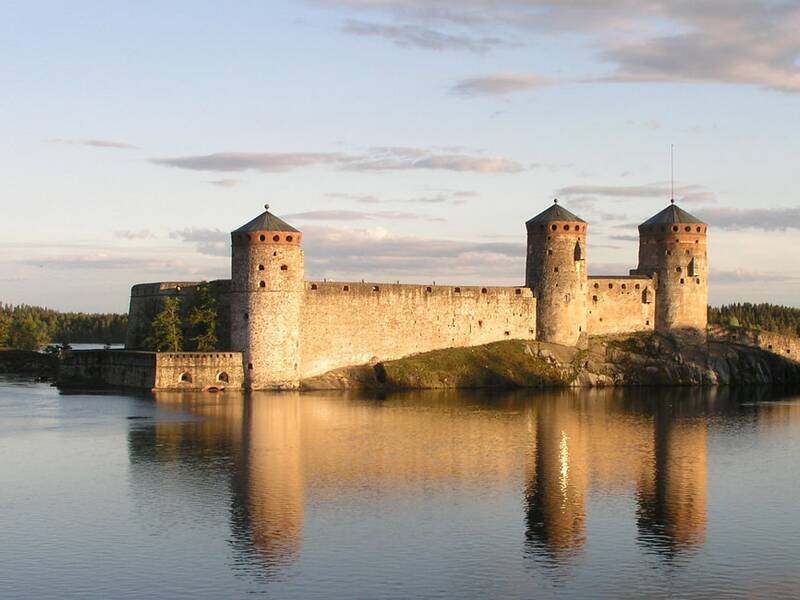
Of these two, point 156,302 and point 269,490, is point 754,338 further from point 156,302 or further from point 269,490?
point 269,490

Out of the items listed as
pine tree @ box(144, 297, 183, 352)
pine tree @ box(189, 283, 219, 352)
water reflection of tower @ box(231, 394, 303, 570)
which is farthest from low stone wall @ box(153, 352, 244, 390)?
water reflection of tower @ box(231, 394, 303, 570)

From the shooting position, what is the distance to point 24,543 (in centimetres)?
2886

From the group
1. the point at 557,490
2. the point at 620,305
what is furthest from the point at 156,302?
the point at 557,490

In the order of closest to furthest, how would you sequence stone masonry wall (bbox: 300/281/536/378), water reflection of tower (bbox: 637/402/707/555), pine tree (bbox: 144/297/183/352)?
water reflection of tower (bbox: 637/402/707/555), pine tree (bbox: 144/297/183/352), stone masonry wall (bbox: 300/281/536/378)

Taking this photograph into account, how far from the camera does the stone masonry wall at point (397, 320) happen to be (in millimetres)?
68625

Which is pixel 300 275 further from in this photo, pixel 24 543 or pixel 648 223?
pixel 24 543

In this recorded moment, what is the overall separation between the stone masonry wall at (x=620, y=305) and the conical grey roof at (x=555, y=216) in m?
5.45

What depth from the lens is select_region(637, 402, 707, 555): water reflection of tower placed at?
3103 centimetres

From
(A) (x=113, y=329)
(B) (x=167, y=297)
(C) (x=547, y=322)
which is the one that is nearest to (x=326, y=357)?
(B) (x=167, y=297)

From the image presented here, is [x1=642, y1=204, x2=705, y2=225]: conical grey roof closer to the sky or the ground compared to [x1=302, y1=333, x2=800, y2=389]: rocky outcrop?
closer to the sky

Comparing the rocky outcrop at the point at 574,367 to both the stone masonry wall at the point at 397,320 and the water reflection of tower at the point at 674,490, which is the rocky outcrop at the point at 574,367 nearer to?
the stone masonry wall at the point at 397,320

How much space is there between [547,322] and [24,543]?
5292 cm

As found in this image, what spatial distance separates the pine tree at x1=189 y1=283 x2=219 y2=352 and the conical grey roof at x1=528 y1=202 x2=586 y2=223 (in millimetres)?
22899

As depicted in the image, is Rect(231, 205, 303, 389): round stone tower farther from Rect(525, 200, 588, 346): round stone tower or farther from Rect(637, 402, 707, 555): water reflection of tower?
Rect(637, 402, 707, 555): water reflection of tower
